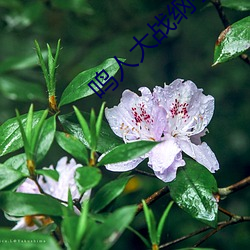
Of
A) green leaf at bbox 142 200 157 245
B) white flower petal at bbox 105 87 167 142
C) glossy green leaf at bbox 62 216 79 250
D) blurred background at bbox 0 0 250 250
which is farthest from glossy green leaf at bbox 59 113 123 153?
blurred background at bbox 0 0 250 250

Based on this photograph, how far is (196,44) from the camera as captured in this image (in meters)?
3.11

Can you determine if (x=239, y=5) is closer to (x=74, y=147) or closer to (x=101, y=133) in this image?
(x=101, y=133)

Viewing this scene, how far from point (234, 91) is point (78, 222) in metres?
2.21

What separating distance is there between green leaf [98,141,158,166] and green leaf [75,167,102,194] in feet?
0.15

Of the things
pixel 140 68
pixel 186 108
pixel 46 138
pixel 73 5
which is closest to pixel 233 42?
pixel 186 108

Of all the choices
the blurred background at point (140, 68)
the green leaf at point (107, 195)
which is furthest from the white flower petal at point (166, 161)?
the blurred background at point (140, 68)

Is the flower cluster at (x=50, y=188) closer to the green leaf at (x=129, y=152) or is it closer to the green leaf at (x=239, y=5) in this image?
the green leaf at (x=129, y=152)

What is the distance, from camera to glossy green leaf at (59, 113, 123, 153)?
3.65 feet

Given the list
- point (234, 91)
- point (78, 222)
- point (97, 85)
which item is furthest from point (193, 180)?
point (234, 91)

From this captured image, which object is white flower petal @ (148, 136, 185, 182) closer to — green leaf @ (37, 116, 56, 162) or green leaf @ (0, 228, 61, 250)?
green leaf @ (37, 116, 56, 162)

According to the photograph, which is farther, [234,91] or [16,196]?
[234,91]

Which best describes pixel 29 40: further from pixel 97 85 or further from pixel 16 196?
pixel 16 196

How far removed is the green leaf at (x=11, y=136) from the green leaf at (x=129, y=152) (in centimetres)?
22

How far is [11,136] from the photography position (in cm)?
112
